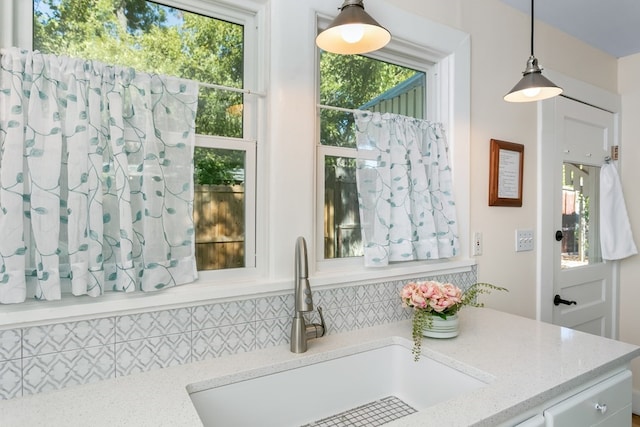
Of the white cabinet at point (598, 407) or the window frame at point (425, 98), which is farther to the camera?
the window frame at point (425, 98)

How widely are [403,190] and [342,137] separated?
1.14 ft

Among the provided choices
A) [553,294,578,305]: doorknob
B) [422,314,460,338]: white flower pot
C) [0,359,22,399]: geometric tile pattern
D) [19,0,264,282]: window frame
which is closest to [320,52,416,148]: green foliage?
[19,0,264,282]: window frame

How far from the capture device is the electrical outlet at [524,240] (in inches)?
81.2

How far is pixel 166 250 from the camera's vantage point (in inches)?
45.2

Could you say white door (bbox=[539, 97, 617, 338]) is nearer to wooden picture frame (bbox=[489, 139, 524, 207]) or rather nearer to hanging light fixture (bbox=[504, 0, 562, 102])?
wooden picture frame (bbox=[489, 139, 524, 207])

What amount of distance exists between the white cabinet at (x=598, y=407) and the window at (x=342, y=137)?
838 millimetres

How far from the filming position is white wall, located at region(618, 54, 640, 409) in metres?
2.60

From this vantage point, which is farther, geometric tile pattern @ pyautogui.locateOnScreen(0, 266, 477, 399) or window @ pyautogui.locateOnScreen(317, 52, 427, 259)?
window @ pyautogui.locateOnScreen(317, 52, 427, 259)

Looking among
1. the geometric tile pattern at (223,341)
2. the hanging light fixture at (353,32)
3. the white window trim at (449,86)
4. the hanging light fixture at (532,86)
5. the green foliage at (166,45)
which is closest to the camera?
the hanging light fixture at (353,32)

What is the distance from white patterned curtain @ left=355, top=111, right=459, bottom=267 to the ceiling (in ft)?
3.41

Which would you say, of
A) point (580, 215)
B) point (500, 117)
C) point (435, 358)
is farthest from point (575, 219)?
point (435, 358)

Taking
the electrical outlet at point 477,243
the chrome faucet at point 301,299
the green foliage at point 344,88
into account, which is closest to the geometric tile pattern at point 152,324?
the chrome faucet at point 301,299

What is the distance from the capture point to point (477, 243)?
1.88 metres

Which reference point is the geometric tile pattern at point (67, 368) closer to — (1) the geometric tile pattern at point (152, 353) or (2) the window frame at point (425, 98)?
(1) the geometric tile pattern at point (152, 353)
